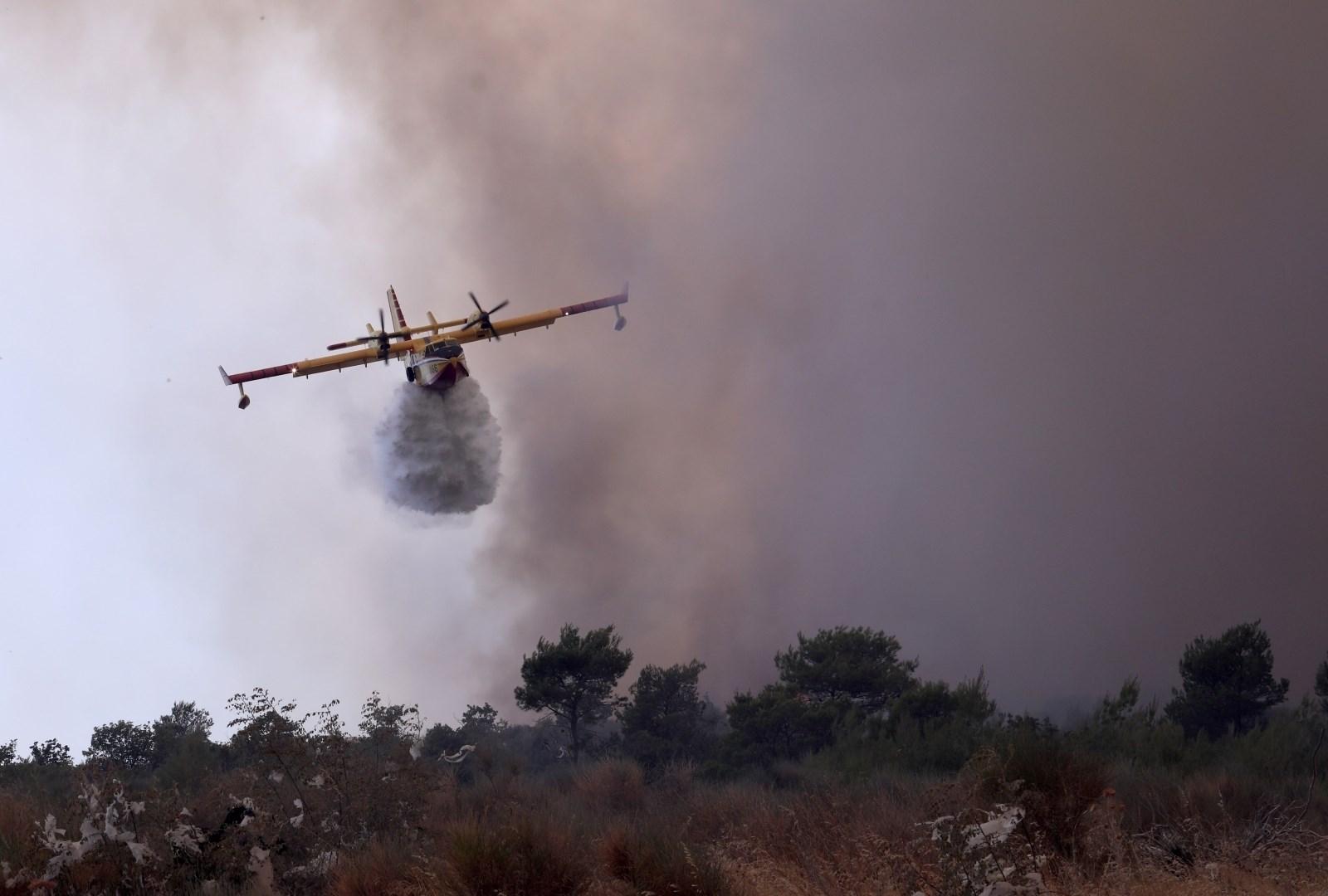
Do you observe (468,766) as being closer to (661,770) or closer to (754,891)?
(661,770)

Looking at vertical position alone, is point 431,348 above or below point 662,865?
above

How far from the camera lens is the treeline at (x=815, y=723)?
42.3m

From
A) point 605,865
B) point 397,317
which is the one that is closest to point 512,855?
point 605,865

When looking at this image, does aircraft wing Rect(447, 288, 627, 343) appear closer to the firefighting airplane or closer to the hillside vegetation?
the firefighting airplane

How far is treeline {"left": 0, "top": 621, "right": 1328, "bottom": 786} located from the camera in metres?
42.3

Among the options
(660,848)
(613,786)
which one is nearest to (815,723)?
(613,786)

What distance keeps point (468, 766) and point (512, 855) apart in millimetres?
32048

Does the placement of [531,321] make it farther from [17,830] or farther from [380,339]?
[17,830]

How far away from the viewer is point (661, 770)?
46562 mm

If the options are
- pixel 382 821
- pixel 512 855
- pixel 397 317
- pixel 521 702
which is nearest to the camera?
pixel 512 855

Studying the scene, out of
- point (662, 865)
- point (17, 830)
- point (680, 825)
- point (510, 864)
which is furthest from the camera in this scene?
point (680, 825)

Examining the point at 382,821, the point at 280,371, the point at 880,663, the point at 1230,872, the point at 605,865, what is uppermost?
the point at 280,371

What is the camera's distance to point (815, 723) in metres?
54.3

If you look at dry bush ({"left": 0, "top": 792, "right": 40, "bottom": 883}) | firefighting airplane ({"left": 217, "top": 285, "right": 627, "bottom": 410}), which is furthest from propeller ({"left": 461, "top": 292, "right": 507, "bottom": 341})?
dry bush ({"left": 0, "top": 792, "right": 40, "bottom": 883})
